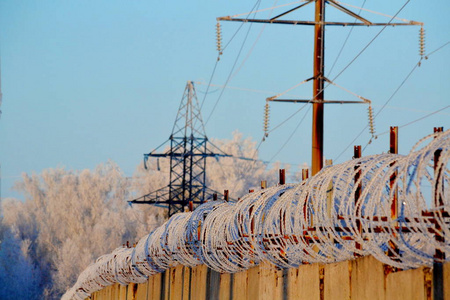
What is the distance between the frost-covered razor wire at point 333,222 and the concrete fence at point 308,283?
0.37ft

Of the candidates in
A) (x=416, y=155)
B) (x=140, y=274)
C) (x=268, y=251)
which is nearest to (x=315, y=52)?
(x=140, y=274)

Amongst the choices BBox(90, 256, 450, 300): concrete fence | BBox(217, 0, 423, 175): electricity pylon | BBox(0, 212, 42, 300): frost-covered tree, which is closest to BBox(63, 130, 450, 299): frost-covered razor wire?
BBox(90, 256, 450, 300): concrete fence

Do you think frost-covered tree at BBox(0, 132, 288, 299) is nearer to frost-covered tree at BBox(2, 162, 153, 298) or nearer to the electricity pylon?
frost-covered tree at BBox(2, 162, 153, 298)

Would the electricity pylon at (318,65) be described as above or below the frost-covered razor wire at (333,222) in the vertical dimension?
above

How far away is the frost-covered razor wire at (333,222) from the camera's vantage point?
18.7 ft

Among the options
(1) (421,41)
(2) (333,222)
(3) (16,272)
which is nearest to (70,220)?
(3) (16,272)

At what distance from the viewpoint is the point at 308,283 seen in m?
8.79

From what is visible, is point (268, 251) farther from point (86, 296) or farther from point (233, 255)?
point (86, 296)

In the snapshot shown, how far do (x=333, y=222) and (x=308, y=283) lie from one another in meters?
1.98

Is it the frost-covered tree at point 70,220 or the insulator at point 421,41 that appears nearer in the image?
the insulator at point 421,41

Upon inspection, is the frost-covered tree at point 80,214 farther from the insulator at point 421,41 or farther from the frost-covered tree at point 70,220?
the insulator at point 421,41

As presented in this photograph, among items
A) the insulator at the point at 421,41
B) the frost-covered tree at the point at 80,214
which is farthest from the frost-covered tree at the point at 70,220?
the insulator at the point at 421,41

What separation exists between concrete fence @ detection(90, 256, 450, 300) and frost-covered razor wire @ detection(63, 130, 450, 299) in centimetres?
11

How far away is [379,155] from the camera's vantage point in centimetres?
650
